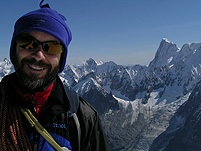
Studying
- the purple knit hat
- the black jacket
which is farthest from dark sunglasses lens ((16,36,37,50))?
the black jacket

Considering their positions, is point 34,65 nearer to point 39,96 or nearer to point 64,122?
point 39,96

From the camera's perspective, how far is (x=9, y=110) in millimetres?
3789

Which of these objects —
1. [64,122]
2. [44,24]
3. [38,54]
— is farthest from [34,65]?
[64,122]

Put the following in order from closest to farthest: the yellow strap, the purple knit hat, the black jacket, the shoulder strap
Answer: the yellow strap → the black jacket → the purple knit hat → the shoulder strap

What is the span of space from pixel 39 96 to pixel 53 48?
1.14 meters

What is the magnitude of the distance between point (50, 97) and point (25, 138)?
1.05 m

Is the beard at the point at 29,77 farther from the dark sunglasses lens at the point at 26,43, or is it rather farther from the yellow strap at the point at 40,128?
the yellow strap at the point at 40,128

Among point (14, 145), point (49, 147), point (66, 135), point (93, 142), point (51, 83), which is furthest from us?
point (93, 142)

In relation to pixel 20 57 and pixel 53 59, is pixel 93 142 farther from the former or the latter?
pixel 20 57

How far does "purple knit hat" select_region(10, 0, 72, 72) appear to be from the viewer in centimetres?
398

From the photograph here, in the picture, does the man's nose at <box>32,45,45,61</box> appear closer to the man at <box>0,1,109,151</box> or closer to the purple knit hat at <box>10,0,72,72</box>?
the man at <box>0,1,109,151</box>

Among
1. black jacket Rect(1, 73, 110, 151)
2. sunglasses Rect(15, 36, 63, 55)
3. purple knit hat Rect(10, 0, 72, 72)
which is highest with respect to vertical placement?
purple knit hat Rect(10, 0, 72, 72)

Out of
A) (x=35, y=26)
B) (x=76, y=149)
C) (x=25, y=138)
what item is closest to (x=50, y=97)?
(x=25, y=138)

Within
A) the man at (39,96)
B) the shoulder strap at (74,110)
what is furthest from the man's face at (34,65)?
the shoulder strap at (74,110)
